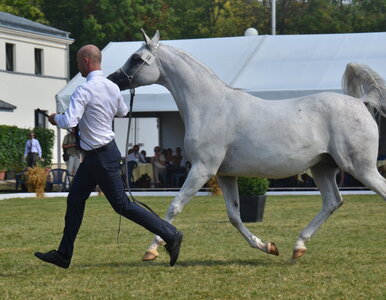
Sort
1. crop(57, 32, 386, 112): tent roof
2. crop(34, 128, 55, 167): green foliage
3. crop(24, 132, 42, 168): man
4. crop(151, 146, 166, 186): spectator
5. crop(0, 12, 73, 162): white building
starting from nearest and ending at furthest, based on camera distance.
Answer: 1. crop(57, 32, 386, 112): tent roof
2. crop(151, 146, 166, 186): spectator
3. crop(24, 132, 42, 168): man
4. crop(34, 128, 55, 167): green foliage
5. crop(0, 12, 73, 162): white building

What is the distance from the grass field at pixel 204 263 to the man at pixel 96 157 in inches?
14.2

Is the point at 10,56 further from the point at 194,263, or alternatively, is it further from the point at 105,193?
the point at 105,193

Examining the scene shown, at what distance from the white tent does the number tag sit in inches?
533

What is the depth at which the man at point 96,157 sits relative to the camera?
8539 millimetres

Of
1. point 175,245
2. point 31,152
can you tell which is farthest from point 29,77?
point 175,245

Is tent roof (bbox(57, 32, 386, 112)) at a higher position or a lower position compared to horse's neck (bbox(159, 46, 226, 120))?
higher

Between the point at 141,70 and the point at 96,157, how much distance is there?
1.46 m

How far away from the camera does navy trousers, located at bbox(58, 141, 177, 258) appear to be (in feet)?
28.1

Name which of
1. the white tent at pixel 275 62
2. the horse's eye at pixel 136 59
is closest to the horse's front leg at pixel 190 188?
the horse's eye at pixel 136 59

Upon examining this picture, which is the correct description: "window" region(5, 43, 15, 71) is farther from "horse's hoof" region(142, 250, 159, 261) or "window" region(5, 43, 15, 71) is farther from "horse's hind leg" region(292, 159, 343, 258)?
"horse's hoof" region(142, 250, 159, 261)

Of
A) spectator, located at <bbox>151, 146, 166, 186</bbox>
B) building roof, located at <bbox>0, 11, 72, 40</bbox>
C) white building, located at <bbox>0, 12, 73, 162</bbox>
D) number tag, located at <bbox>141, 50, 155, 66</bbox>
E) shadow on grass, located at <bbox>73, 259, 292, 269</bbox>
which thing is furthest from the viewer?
white building, located at <bbox>0, 12, 73, 162</bbox>

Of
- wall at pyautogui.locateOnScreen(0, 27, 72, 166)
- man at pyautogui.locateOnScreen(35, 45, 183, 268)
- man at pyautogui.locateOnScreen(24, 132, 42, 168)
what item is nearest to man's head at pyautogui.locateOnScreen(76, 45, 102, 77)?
man at pyautogui.locateOnScreen(35, 45, 183, 268)

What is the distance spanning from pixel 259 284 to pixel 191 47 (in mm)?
19934

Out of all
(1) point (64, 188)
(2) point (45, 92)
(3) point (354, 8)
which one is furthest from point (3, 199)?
(3) point (354, 8)
